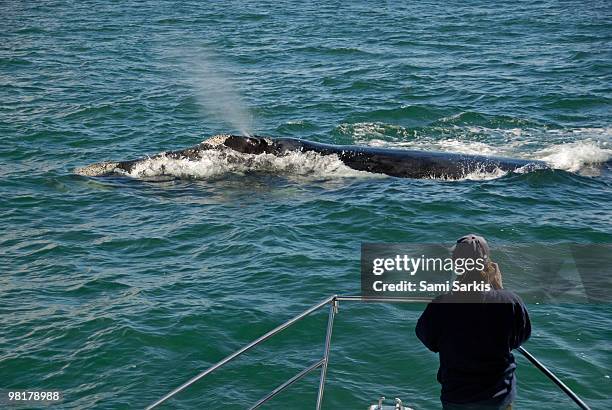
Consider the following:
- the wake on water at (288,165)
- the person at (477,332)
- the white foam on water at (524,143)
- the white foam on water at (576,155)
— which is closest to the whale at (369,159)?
the wake on water at (288,165)

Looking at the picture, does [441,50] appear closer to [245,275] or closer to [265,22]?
[265,22]

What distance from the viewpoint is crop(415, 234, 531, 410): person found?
6633 mm

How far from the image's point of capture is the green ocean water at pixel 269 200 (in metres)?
10.7

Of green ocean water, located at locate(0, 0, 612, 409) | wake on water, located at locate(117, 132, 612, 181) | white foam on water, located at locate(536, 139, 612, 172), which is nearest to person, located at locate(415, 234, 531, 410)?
green ocean water, located at locate(0, 0, 612, 409)

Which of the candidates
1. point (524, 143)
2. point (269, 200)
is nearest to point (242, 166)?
point (269, 200)

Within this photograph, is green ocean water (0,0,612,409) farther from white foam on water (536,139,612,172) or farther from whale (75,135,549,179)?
whale (75,135,549,179)

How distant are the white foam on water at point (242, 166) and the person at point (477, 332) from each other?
1080 centimetres

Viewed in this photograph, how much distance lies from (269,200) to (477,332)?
394 inches

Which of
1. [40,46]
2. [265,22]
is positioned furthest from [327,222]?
[265,22]

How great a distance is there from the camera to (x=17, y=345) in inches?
446

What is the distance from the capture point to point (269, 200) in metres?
16.4

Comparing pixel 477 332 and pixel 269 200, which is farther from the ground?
pixel 477 332

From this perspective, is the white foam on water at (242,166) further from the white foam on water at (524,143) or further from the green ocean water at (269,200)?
the white foam on water at (524,143)

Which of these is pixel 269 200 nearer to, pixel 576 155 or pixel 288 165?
pixel 288 165
